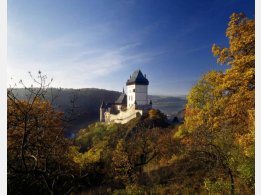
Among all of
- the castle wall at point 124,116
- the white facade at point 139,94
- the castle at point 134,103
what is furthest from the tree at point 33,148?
the white facade at point 139,94

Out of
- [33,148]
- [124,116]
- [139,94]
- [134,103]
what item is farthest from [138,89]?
[33,148]

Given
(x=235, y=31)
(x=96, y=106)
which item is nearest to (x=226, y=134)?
(x=235, y=31)

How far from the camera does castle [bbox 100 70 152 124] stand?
4681 centimetres

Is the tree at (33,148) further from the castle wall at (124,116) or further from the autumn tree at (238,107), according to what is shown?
the castle wall at (124,116)

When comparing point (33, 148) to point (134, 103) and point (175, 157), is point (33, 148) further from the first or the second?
point (134, 103)

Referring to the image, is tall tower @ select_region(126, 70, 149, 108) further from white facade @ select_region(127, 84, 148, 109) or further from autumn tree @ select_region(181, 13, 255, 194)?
autumn tree @ select_region(181, 13, 255, 194)

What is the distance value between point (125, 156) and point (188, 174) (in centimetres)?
580

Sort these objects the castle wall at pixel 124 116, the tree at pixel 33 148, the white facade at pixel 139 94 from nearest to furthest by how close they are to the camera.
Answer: the tree at pixel 33 148, the castle wall at pixel 124 116, the white facade at pixel 139 94

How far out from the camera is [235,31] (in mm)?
10656

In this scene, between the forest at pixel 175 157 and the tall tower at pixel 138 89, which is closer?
the forest at pixel 175 157

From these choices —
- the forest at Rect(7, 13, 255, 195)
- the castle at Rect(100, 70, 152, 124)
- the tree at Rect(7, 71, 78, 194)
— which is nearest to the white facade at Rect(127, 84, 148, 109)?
the castle at Rect(100, 70, 152, 124)

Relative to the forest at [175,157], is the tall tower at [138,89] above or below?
above

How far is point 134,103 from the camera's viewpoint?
1881 inches

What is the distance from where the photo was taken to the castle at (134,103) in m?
46.8
